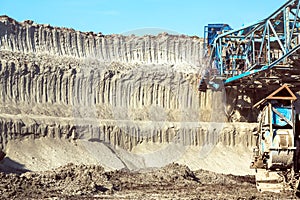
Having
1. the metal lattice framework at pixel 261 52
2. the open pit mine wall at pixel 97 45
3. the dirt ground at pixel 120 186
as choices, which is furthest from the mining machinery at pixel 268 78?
the open pit mine wall at pixel 97 45

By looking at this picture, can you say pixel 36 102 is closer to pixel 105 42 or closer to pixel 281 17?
pixel 105 42

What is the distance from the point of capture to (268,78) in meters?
29.8

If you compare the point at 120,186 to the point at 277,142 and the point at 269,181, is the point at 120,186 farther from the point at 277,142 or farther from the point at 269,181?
the point at 277,142

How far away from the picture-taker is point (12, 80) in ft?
116

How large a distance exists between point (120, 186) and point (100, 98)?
17204 mm

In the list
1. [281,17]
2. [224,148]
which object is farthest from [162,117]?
[281,17]

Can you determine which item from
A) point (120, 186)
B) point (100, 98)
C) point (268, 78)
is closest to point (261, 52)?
point (268, 78)

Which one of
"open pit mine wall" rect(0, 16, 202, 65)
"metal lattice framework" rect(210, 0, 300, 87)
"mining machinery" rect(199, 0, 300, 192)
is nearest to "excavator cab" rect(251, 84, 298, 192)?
"mining machinery" rect(199, 0, 300, 192)


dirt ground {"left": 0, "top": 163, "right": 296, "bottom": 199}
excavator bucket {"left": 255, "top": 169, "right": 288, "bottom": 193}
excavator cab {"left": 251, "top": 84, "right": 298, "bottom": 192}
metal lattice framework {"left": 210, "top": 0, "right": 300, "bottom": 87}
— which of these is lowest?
dirt ground {"left": 0, "top": 163, "right": 296, "bottom": 199}

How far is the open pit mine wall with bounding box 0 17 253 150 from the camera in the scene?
34.3 meters

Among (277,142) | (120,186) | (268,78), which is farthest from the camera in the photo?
(268,78)

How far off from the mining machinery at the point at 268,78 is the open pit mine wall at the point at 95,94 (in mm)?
2627

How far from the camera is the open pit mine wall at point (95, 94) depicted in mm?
34344

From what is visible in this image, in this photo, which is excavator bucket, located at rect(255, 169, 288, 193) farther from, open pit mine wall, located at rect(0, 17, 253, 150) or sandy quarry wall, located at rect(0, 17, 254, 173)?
open pit mine wall, located at rect(0, 17, 253, 150)
